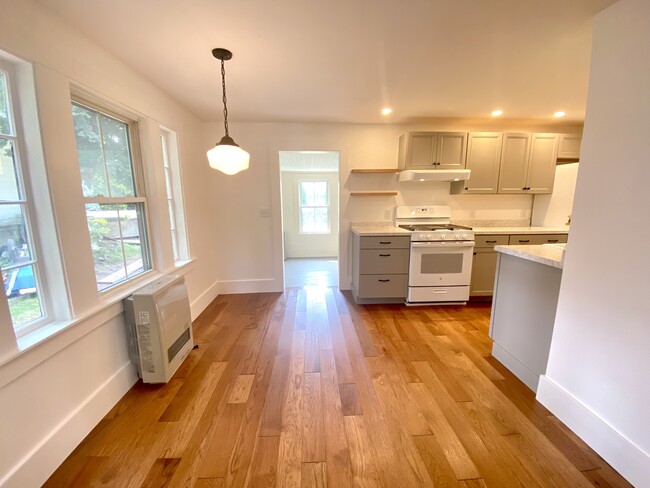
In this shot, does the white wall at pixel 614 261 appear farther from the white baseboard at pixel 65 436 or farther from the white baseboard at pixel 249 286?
the white baseboard at pixel 249 286

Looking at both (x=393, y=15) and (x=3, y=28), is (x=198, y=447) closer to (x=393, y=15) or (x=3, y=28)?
(x=3, y=28)

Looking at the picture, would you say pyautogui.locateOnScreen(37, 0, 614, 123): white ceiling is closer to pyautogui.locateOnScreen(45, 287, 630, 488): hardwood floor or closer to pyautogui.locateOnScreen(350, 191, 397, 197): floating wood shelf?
pyautogui.locateOnScreen(350, 191, 397, 197): floating wood shelf

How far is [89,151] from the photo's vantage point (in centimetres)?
169

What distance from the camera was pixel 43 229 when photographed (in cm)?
133

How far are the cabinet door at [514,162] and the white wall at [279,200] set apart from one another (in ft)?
1.00

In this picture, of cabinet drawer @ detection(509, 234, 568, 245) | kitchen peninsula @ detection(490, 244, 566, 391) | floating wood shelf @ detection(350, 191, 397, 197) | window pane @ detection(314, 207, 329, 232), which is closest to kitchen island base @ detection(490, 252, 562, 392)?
kitchen peninsula @ detection(490, 244, 566, 391)

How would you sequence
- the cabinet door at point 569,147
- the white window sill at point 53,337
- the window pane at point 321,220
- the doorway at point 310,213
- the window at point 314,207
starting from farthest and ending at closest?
the window pane at point 321,220 → the window at point 314,207 → the doorway at point 310,213 → the cabinet door at point 569,147 → the white window sill at point 53,337

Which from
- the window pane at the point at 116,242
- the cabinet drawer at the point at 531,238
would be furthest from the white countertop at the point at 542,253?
the window pane at the point at 116,242

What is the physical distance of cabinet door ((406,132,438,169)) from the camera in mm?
3199

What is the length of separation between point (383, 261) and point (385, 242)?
237mm

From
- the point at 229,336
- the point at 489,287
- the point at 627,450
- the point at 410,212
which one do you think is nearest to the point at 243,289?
the point at 229,336

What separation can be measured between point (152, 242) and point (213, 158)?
3.54 ft

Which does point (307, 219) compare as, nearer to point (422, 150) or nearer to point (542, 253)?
point (422, 150)

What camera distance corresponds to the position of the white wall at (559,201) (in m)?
3.19
